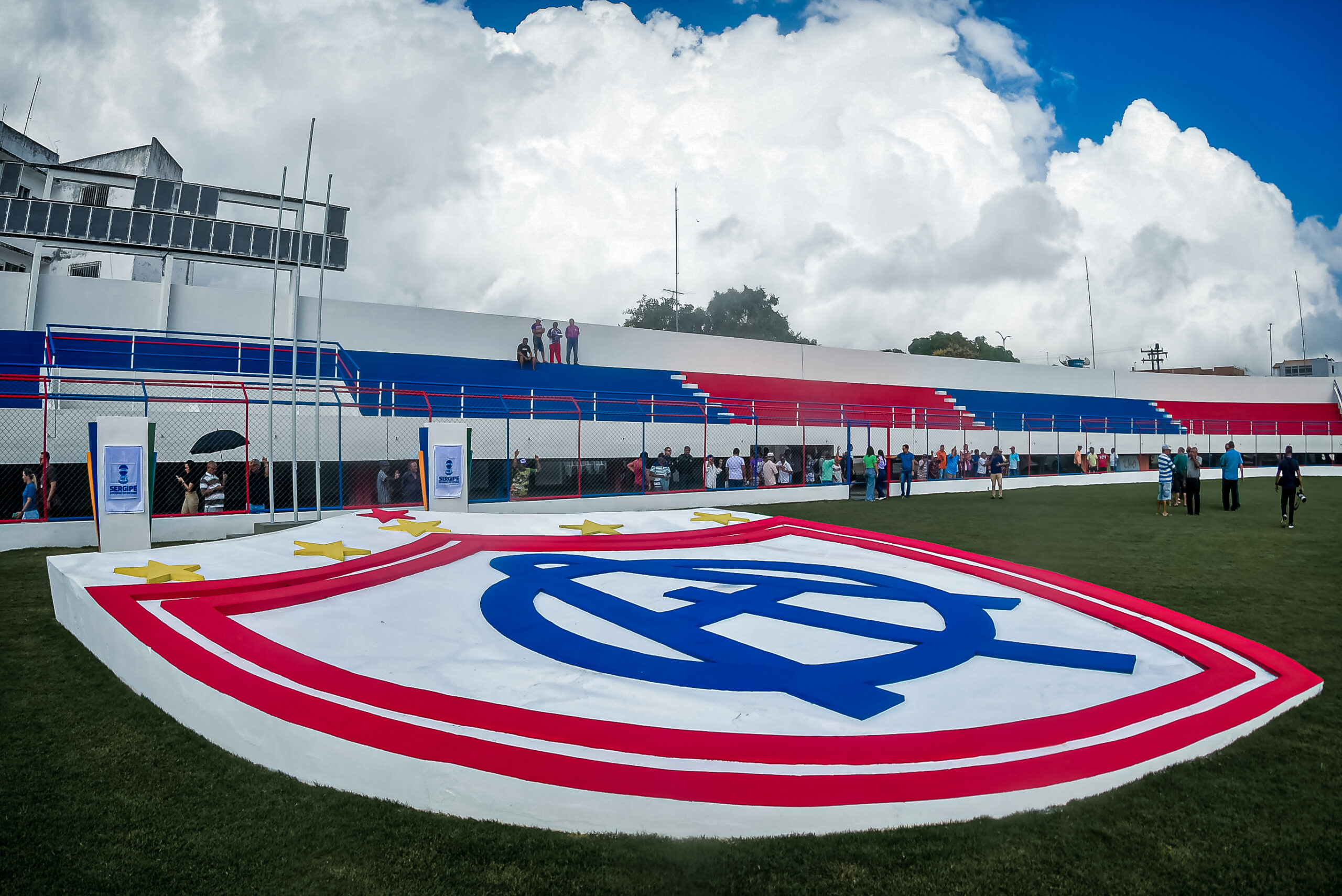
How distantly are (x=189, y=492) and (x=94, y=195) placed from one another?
73.8 feet

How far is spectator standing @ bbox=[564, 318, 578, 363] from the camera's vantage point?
958 inches

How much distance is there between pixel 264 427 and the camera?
1323 cm

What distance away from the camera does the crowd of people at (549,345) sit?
23188mm

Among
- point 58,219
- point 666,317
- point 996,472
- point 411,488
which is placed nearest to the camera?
point 411,488

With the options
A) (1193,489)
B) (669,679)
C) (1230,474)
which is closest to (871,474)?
(1193,489)

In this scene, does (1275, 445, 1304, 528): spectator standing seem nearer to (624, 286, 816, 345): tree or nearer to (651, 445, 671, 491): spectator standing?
(651, 445, 671, 491): spectator standing

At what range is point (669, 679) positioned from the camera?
4.04 m

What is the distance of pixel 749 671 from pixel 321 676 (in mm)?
2396

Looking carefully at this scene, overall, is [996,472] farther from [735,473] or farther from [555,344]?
[555,344]

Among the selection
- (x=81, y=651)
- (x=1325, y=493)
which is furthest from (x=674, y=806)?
(x=1325, y=493)

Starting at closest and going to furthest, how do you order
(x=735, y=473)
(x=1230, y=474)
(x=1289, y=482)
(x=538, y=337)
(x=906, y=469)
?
1. (x=1289, y=482)
2. (x=1230, y=474)
3. (x=735, y=473)
4. (x=906, y=469)
5. (x=538, y=337)

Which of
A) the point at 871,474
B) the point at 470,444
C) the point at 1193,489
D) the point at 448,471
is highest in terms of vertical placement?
the point at 470,444

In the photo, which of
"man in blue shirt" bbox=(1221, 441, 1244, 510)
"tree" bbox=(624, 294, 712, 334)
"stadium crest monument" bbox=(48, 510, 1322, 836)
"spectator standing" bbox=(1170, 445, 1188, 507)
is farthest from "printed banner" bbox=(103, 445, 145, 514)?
"tree" bbox=(624, 294, 712, 334)

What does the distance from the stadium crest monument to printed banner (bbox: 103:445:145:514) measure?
2.24 meters
